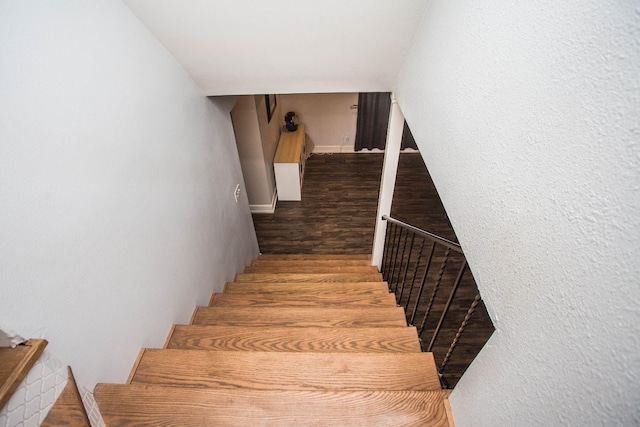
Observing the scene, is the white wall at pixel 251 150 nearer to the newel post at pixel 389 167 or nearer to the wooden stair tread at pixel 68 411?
the newel post at pixel 389 167

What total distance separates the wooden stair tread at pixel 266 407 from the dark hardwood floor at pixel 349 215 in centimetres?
235

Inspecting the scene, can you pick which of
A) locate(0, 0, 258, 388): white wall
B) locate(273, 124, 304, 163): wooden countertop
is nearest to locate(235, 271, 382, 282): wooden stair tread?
locate(0, 0, 258, 388): white wall

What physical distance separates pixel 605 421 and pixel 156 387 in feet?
4.56

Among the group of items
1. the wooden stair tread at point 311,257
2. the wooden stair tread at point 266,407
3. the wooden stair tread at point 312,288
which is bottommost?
the wooden stair tread at point 311,257

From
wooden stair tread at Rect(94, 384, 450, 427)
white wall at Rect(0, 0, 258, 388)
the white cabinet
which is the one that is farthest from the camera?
the white cabinet

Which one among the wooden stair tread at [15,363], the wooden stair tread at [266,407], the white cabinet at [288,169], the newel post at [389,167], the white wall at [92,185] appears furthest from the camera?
the white cabinet at [288,169]

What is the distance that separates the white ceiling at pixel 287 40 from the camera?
1.54 m

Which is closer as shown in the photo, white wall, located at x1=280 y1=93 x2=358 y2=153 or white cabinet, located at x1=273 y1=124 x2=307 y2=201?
white cabinet, located at x1=273 y1=124 x2=307 y2=201

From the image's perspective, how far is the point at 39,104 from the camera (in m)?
0.96

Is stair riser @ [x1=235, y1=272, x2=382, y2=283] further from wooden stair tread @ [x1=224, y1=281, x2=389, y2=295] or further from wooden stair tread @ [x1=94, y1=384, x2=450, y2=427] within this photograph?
wooden stair tread @ [x1=94, y1=384, x2=450, y2=427]

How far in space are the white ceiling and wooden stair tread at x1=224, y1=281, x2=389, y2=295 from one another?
150 cm

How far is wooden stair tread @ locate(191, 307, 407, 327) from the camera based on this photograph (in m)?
1.89

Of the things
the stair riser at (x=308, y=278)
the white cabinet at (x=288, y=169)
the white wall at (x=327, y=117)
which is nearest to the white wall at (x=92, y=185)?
the stair riser at (x=308, y=278)

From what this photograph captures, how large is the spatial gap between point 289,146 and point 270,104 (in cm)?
77
